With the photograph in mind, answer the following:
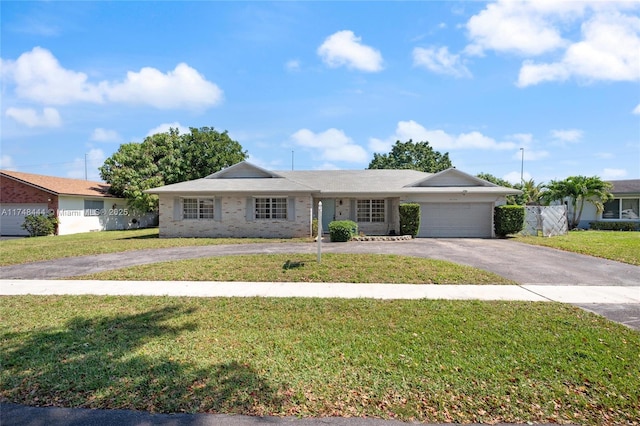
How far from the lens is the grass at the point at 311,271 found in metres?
8.90

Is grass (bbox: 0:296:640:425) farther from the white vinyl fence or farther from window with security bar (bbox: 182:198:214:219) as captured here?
the white vinyl fence

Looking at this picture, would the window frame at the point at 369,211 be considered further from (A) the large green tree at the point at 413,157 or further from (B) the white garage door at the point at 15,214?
(A) the large green tree at the point at 413,157

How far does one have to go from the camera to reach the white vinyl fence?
61.9 ft

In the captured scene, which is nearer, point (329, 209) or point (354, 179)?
point (329, 209)

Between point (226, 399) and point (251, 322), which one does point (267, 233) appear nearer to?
point (251, 322)

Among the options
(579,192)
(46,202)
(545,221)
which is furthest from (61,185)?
(579,192)

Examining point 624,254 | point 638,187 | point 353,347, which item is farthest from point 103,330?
point 638,187

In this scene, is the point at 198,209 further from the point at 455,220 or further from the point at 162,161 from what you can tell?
the point at 455,220

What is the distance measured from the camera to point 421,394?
11.6ft

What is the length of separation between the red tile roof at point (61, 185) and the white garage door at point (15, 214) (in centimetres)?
151

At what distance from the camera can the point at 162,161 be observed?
1164 inches

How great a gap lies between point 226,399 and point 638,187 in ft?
113

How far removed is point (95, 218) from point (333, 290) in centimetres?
2557

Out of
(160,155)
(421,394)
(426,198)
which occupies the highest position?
(160,155)
